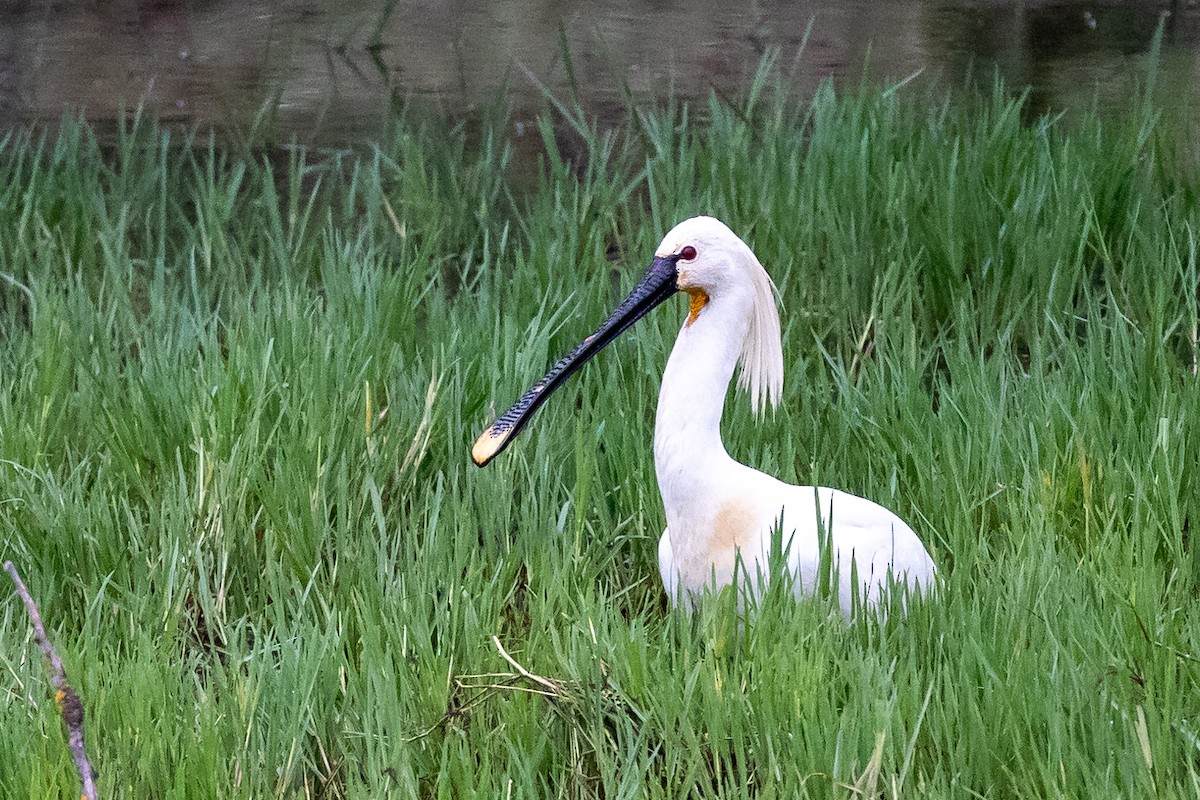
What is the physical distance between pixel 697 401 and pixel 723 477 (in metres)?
0.14

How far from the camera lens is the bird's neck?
8.87ft

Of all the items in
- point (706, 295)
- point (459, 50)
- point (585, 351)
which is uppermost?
point (459, 50)

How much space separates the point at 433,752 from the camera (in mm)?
2285

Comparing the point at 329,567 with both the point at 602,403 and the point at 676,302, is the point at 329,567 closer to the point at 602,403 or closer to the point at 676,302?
the point at 602,403

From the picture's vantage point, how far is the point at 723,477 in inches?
106

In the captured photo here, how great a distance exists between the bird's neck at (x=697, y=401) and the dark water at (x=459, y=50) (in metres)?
2.15

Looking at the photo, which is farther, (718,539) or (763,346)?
(763,346)

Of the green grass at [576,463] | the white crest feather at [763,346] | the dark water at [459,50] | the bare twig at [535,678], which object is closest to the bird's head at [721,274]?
the white crest feather at [763,346]

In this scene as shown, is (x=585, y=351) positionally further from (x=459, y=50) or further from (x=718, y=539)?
(x=459, y=50)

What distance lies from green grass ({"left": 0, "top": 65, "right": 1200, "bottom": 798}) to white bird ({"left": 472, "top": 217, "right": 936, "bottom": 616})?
125 millimetres

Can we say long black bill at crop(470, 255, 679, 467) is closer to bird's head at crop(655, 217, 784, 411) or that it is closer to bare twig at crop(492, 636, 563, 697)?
bird's head at crop(655, 217, 784, 411)

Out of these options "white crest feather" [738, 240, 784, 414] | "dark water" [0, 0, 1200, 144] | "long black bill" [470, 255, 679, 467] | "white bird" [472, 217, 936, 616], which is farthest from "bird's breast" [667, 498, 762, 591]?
"dark water" [0, 0, 1200, 144]

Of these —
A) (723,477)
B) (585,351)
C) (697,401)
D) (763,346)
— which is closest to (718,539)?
(723,477)

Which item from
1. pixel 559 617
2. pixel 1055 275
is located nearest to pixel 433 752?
pixel 559 617
